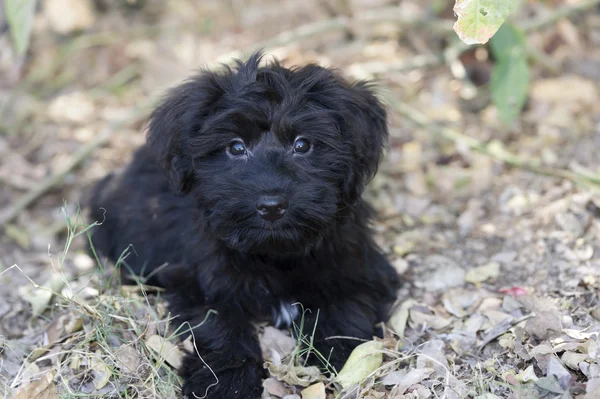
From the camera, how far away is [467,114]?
625cm

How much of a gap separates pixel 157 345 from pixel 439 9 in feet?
13.4

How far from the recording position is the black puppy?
337 cm

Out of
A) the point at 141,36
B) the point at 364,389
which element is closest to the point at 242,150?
the point at 364,389

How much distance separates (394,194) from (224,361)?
2427 mm

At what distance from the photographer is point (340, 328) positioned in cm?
372

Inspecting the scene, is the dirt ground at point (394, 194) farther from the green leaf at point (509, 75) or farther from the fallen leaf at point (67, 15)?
the green leaf at point (509, 75)

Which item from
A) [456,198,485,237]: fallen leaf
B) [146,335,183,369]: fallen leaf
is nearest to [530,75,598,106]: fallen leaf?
[456,198,485,237]: fallen leaf

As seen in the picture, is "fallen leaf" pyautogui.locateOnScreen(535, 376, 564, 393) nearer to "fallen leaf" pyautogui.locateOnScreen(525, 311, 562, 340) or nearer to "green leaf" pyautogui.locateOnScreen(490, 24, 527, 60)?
"fallen leaf" pyautogui.locateOnScreen(525, 311, 562, 340)

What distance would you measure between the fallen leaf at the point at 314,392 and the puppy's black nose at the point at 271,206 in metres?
0.81

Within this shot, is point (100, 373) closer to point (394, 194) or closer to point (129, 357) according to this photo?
point (129, 357)

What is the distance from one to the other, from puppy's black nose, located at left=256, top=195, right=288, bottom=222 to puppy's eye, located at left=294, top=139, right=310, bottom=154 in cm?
39

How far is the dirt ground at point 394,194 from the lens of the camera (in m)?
3.41

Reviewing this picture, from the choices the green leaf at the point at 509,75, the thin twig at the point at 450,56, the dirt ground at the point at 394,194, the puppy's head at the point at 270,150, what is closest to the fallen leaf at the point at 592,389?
the dirt ground at the point at 394,194

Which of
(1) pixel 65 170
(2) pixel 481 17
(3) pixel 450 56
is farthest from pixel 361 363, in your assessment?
(3) pixel 450 56
